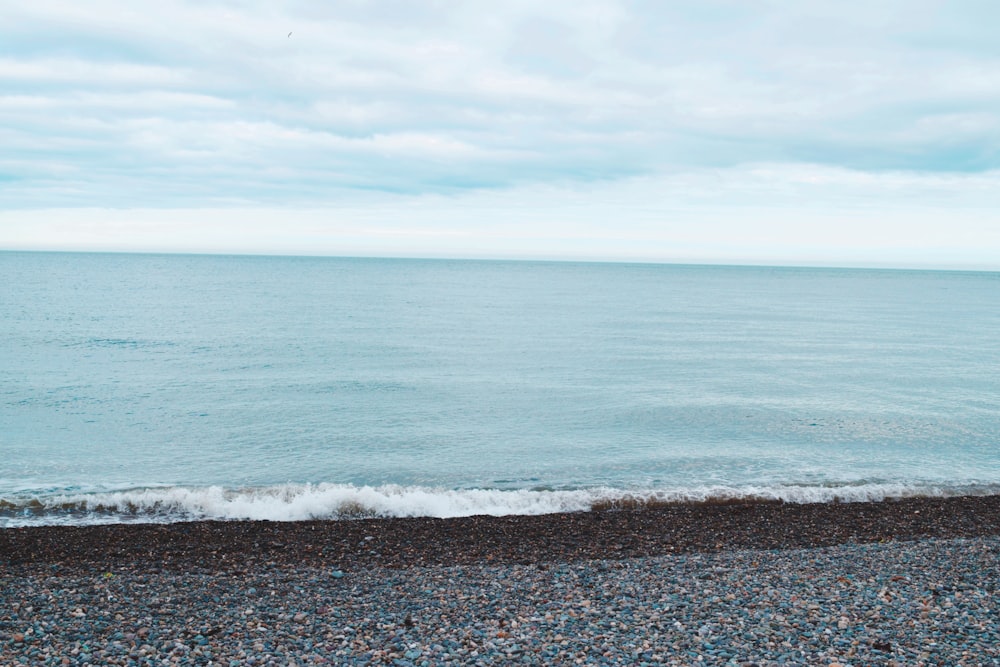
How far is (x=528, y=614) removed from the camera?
848 centimetres

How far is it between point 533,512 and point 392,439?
19.4ft

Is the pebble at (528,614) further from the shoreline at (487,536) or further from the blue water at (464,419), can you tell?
the blue water at (464,419)

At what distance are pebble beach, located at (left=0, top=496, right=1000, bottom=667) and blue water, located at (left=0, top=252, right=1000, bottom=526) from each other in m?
2.11

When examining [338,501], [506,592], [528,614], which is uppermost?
[528,614]

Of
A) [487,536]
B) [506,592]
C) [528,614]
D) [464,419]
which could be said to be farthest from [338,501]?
[464,419]

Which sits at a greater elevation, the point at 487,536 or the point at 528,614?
the point at 528,614

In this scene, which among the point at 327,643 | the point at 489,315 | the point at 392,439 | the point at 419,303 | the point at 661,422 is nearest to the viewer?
the point at 327,643

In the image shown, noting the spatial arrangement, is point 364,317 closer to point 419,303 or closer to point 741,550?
point 419,303

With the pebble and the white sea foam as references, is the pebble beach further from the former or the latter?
the white sea foam

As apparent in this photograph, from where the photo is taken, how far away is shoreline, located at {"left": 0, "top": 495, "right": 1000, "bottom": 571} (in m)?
11.5

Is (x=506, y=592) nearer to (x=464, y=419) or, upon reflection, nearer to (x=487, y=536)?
(x=487, y=536)

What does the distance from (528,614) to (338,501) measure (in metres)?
7.10

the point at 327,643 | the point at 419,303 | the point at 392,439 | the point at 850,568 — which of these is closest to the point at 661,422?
the point at 392,439

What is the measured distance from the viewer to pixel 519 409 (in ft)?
76.0
